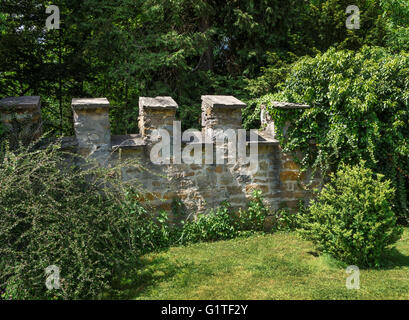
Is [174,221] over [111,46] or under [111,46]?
under

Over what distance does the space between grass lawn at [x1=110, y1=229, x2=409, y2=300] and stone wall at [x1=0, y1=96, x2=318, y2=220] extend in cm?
74

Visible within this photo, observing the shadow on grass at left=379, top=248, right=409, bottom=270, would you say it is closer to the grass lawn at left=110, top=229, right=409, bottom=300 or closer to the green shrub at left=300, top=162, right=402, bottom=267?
the grass lawn at left=110, top=229, right=409, bottom=300

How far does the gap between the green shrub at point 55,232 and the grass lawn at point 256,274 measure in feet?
1.34

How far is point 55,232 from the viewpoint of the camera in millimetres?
3605

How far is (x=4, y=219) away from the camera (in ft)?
11.6

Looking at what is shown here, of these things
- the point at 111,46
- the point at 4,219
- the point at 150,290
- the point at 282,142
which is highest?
the point at 111,46

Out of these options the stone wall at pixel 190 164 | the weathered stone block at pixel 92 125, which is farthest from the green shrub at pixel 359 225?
the weathered stone block at pixel 92 125

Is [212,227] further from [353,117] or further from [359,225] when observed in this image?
[353,117]

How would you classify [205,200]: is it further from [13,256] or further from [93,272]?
[13,256]

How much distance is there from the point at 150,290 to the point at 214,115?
101 inches

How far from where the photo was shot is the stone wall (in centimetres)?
474

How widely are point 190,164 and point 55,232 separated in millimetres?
2152

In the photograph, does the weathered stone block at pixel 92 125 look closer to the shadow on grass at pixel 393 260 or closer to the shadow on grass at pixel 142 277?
the shadow on grass at pixel 142 277
